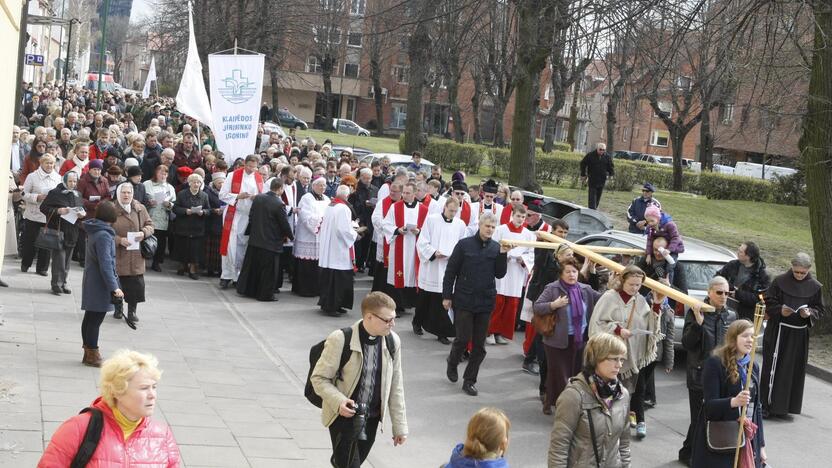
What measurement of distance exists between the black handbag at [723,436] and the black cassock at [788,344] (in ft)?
14.9

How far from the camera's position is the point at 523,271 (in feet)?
45.6

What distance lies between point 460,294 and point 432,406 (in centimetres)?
126

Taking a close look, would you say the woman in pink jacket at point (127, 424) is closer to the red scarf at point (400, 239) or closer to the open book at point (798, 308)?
the open book at point (798, 308)

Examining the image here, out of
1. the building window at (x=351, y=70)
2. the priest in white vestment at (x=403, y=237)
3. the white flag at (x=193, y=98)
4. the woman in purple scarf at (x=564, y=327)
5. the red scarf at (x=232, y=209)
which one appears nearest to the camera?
the woman in purple scarf at (x=564, y=327)

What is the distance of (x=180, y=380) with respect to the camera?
10141 mm

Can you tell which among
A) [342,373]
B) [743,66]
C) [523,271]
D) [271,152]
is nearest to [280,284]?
[523,271]

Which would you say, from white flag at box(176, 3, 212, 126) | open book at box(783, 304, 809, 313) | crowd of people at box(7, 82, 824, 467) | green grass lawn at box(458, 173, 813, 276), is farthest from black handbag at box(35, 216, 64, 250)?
green grass lawn at box(458, 173, 813, 276)

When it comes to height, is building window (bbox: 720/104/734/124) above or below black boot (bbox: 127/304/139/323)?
above

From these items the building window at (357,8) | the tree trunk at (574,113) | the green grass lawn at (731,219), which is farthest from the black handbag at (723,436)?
the building window at (357,8)

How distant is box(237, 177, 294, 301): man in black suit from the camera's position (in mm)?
15211

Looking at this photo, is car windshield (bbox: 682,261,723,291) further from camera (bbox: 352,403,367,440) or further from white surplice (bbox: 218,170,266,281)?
camera (bbox: 352,403,367,440)

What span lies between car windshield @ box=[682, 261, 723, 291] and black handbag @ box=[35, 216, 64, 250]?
26.6 ft

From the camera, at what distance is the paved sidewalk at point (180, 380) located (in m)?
8.06

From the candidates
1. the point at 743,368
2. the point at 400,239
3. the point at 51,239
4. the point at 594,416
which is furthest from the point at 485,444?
the point at 400,239
